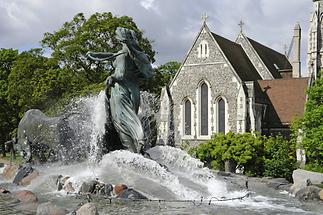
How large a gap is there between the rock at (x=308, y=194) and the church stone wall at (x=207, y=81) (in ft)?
67.5

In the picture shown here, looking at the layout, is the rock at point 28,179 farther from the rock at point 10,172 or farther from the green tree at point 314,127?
the green tree at point 314,127

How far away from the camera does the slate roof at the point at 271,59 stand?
3967 centimetres

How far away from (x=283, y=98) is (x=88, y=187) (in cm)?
2641

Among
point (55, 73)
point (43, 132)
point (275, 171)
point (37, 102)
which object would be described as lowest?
point (275, 171)

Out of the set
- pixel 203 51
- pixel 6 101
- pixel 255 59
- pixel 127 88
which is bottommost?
pixel 127 88

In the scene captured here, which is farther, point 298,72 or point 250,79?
point 298,72

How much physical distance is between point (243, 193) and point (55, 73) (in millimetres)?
24830

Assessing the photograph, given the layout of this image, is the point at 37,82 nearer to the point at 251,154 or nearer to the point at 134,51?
the point at 251,154

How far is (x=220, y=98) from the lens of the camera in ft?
108

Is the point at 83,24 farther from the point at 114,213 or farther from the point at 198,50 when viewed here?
the point at 114,213

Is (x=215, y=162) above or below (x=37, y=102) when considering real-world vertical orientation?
below

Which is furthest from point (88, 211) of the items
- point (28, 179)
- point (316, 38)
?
point (316, 38)

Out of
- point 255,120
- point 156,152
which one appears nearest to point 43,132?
point 156,152

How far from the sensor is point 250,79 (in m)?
34.7
